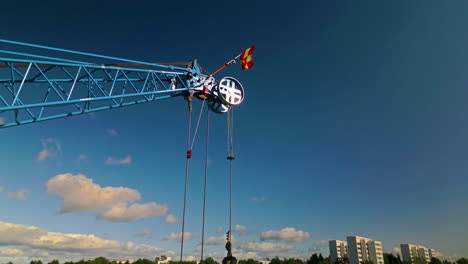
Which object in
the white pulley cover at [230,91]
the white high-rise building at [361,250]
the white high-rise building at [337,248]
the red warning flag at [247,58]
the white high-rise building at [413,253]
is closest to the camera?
the white pulley cover at [230,91]

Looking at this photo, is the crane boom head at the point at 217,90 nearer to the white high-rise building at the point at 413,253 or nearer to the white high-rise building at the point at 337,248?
the white high-rise building at the point at 337,248

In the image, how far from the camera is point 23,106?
20.6m

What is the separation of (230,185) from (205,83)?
10.4m

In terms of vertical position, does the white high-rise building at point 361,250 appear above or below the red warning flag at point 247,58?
below

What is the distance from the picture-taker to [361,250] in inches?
5719

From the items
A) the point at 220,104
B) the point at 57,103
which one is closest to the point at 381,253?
the point at 220,104

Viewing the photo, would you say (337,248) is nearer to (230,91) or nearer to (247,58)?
(247,58)

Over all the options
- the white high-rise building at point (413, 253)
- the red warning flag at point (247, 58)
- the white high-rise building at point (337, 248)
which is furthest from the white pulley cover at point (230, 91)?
the white high-rise building at point (413, 253)

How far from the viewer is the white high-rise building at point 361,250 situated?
142 meters

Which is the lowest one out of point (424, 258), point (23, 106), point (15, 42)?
point (424, 258)

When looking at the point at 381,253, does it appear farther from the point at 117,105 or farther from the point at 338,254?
the point at 117,105

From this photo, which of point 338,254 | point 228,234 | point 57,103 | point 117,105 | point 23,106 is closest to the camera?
point 228,234

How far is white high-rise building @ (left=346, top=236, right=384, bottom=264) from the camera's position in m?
142

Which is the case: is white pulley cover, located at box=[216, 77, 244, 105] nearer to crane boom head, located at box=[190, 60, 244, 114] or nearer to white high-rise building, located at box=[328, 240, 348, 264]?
crane boom head, located at box=[190, 60, 244, 114]
